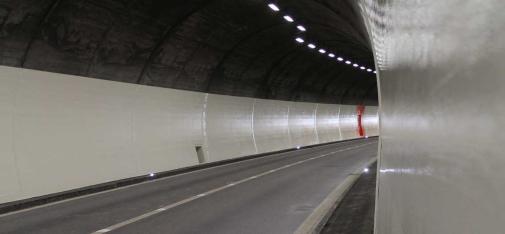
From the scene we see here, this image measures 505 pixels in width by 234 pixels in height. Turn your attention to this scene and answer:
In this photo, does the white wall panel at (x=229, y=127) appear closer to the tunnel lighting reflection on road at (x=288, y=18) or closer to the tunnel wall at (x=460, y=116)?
the tunnel lighting reflection on road at (x=288, y=18)

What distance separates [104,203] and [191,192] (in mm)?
2608

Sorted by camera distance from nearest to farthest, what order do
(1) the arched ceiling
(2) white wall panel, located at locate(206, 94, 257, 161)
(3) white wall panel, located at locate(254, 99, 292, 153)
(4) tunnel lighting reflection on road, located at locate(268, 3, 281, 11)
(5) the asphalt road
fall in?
(5) the asphalt road, (1) the arched ceiling, (4) tunnel lighting reflection on road, located at locate(268, 3, 281, 11), (2) white wall panel, located at locate(206, 94, 257, 161), (3) white wall panel, located at locate(254, 99, 292, 153)

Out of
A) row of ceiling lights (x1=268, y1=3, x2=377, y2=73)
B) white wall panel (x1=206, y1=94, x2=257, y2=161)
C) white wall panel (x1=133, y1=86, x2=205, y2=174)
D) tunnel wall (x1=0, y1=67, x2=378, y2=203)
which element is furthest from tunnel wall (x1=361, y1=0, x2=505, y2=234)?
white wall panel (x1=206, y1=94, x2=257, y2=161)

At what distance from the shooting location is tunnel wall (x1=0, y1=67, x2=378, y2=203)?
12.6 meters

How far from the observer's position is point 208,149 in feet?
80.3

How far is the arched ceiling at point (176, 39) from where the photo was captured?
13.9 meters

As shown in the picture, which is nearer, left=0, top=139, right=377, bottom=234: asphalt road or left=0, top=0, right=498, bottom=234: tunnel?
left=0, top=0, right=498, bottom=234: tunnel

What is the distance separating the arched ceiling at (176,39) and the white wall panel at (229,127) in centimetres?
72

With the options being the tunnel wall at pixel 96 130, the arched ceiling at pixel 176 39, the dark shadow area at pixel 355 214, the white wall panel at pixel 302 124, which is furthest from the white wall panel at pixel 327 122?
the dark shadow area at pixel 355 214

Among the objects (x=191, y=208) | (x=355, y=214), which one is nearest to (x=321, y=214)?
(x=355, y=214)

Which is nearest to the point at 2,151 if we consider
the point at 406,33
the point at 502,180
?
the point at 406,33

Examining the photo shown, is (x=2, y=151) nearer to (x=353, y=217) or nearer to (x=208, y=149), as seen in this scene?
(x=353, y=217)

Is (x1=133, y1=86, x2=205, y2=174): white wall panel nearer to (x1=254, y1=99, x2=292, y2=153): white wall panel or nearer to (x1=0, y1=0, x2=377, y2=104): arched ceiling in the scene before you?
(x1=0, y1=0, x2=377, y2=104): arched ceiling

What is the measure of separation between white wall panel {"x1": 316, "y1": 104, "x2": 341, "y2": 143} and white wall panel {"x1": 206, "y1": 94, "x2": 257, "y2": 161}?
15.3 metres
